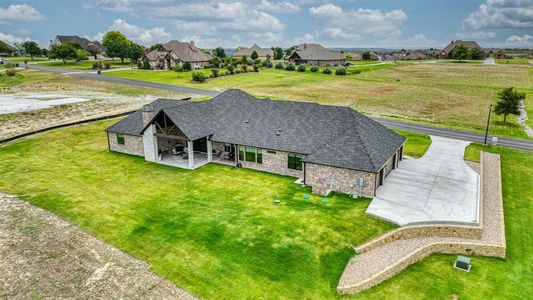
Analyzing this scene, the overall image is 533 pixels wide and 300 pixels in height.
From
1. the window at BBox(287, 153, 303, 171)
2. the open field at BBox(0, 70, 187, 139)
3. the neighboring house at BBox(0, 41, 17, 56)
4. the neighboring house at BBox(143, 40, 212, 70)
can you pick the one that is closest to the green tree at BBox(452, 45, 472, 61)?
A: the neighboring house at BBox(143, 40, 212, 70)

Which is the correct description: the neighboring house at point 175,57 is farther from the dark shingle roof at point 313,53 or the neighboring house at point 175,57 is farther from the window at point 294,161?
the window at point 294,161

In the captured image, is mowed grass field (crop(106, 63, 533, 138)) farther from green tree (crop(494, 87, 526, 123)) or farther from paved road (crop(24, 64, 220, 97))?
paved road (crop(24, 64, 220, 97))

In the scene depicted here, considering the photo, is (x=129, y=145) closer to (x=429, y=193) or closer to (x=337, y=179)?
(x=337, y=179)

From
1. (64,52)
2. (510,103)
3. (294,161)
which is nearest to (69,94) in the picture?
(64,52)

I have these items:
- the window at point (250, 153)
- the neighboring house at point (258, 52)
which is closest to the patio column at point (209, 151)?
the window at point (250, 153)

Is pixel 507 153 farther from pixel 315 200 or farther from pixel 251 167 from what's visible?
pixel 251 167
